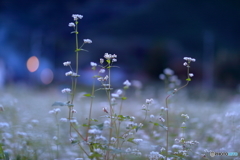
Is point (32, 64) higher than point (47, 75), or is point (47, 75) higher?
point (32, 64)

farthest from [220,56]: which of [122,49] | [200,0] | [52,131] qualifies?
[52,131]

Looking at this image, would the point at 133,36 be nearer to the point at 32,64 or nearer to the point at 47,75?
the point at 47,75

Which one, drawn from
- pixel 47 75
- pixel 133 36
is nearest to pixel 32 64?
pixel 47 75

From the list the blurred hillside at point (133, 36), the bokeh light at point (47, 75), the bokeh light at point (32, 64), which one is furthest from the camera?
the bokeh light at point (47, 75)

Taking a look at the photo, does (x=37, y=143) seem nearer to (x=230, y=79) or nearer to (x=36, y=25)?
(x=230, y=79)

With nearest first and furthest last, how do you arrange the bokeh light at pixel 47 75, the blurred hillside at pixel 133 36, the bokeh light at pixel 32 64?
the blurred hillside at pixel 133 36 → the bokeh light at pixel 32 64 → the bokeh light at pixel 47 75

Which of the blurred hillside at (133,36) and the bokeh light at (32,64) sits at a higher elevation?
the blurred hillside at (133,36)
